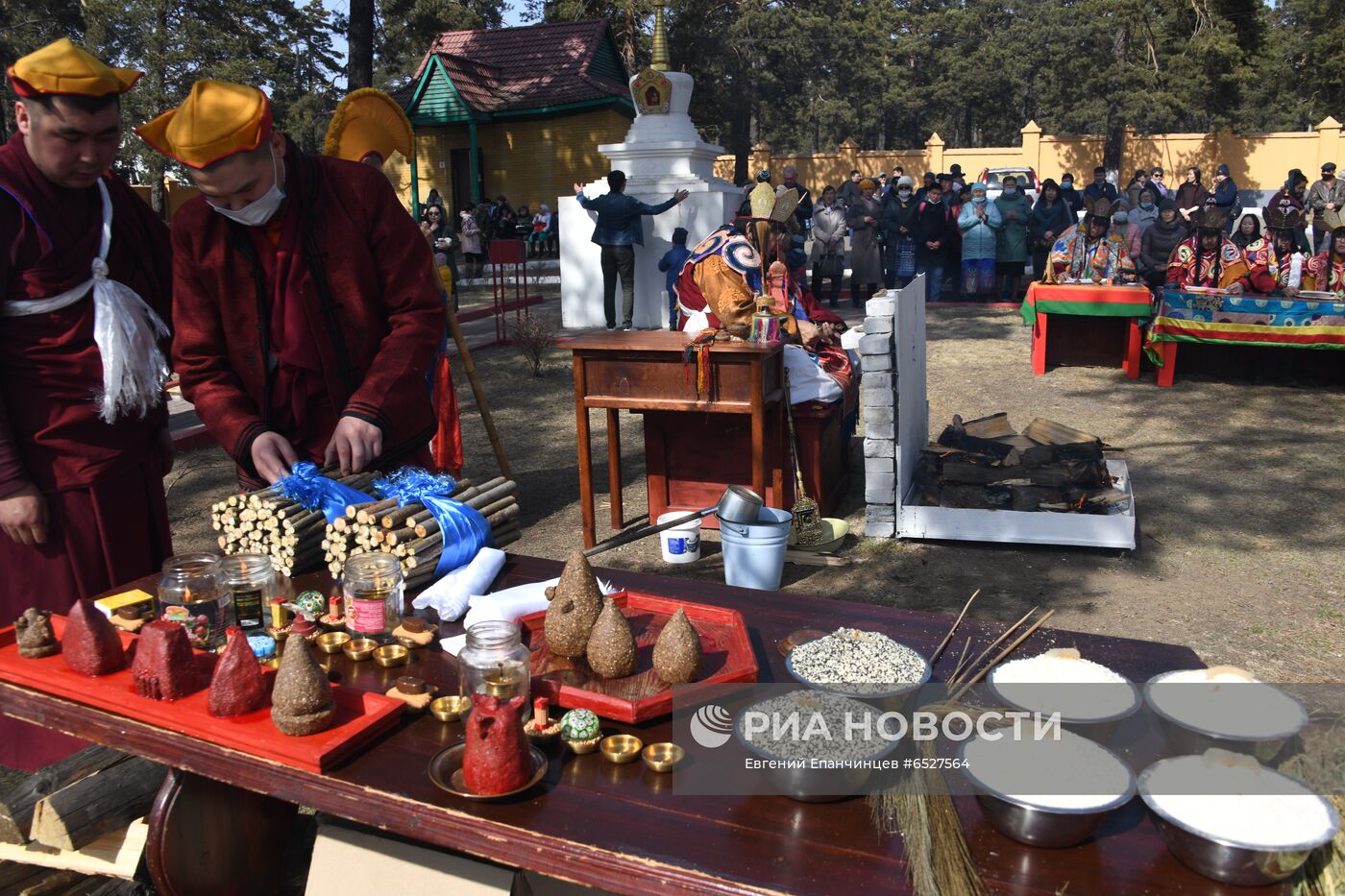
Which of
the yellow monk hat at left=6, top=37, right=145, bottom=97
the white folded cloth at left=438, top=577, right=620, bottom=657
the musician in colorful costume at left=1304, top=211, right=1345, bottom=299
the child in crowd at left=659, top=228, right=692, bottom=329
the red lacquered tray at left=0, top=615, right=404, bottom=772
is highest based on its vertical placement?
the yellow monk hat at left=6, top=37, right=145, bottom=97

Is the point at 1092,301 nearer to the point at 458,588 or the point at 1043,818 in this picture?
the point at 458,588

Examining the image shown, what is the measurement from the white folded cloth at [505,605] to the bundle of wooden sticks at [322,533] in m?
0.22

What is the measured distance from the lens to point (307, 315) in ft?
8.93

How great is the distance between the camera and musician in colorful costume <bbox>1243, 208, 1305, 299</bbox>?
8.95 m

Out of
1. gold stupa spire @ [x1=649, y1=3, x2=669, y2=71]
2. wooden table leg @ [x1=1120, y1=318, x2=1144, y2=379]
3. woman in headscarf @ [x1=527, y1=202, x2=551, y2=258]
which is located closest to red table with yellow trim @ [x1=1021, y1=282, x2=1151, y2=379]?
wooden table leg @ [x1=1120, y1=318, x2=1144, y2=379]

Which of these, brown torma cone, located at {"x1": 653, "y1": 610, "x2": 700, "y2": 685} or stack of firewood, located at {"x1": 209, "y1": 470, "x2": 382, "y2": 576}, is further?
stack of firewood, located at {"x1": 209, "y1": 470, "x2": 382, "y2": 576}

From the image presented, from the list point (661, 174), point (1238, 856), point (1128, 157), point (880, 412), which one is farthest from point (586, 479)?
point (1128, 157)

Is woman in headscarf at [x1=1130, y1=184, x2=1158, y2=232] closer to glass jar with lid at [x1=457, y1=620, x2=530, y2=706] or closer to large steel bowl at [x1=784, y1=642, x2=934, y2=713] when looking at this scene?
large steel bowl at [x1=784, y1=642, x2=934, y2=713]

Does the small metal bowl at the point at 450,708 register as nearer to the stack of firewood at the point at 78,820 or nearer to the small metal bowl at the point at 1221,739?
the stack of firewood at the point at 78,820

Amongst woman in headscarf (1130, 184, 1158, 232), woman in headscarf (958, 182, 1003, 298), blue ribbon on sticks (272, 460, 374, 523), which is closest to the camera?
blue ribbon on sticks (272, 460, 374, 523)

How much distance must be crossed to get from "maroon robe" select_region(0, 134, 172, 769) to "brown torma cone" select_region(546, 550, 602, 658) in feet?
5.12

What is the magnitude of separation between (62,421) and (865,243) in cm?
1218

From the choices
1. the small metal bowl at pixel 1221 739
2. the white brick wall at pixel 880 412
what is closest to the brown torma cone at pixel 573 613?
the small metal bowl at pixel 1221 739

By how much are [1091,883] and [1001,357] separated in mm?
9790
